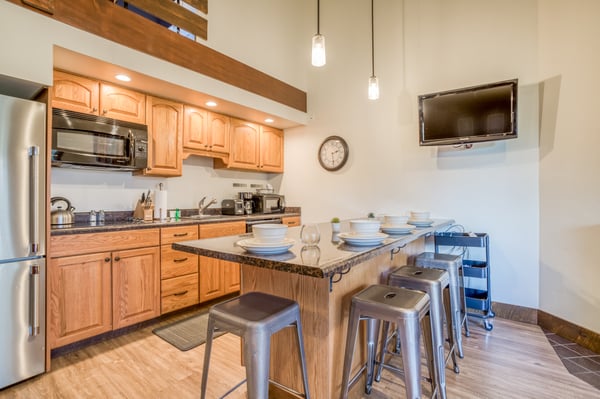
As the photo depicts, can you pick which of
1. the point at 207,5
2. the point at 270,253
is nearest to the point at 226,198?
the point at 207,5

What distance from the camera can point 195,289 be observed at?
308cm

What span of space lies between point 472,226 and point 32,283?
3.74 meters

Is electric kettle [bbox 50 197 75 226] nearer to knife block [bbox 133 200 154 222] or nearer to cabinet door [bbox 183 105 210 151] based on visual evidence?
knife block [bbox 133 200 154 222]

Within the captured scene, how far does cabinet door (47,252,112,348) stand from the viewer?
217 centimetres

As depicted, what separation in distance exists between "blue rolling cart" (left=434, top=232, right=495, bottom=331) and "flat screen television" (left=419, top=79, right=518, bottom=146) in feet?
3.10

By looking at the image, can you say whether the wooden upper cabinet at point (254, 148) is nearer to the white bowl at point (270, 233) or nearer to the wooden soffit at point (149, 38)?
the wooden soffit at point (149, 38)

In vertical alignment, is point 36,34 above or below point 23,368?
above

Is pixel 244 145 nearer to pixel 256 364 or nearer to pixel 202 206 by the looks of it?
pixel 202 206

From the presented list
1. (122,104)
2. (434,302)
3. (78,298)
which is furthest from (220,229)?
(434,302)

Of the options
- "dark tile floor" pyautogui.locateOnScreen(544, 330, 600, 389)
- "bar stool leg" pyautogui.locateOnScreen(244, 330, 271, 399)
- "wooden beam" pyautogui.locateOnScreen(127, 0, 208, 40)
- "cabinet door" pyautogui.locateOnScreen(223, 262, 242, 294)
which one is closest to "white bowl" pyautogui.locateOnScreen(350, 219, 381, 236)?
"bar stool leg" pyautogui.locateOnScreen(244, 330, 271, 399)

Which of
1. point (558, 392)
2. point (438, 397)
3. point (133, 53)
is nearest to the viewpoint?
point (438, 397)

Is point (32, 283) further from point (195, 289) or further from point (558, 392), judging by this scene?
Answer: point (558, 392)

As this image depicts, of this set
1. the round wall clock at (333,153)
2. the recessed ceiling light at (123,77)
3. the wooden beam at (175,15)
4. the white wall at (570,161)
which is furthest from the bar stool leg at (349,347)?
the wooden beam at (175,15)

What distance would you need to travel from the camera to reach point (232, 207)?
3.93 meters
